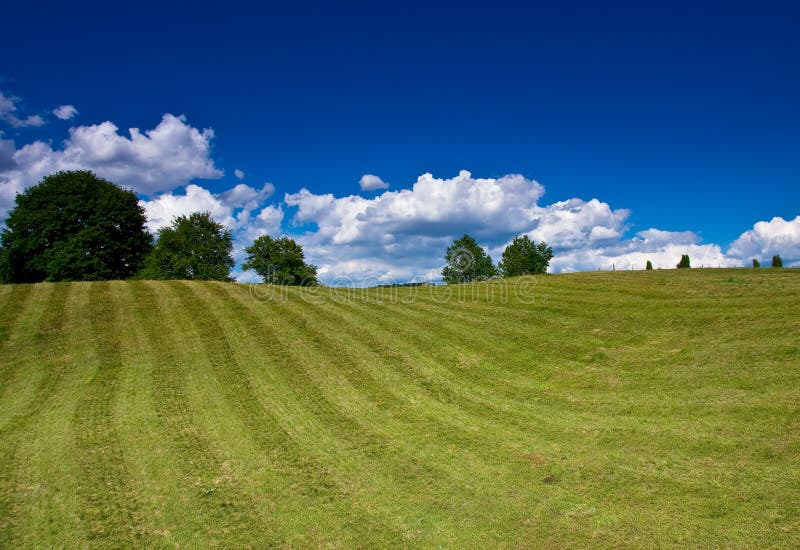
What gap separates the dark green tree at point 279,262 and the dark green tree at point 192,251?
6.49 metres

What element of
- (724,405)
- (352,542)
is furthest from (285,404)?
(724,405)

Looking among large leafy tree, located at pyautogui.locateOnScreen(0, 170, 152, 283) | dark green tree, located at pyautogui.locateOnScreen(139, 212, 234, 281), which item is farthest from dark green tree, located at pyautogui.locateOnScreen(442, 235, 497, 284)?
large leafy tree, located at pyautogui.locateOnScreen(0, 170, 152, 283)

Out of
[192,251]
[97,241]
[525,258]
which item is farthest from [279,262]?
[525,258]

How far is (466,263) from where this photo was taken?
86.2 meters

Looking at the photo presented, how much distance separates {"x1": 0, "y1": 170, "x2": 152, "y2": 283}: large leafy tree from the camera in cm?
5044

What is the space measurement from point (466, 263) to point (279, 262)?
113 feet

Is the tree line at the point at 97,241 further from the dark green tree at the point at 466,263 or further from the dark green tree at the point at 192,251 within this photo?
the dark green tree at the point at 466,263

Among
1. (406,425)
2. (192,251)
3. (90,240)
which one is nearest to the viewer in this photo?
(406,425)

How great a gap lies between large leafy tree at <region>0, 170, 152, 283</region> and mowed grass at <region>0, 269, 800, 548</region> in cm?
2974


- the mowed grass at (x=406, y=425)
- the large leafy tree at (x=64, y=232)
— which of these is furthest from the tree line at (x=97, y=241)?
the mowed grass at (x=406, y=425)

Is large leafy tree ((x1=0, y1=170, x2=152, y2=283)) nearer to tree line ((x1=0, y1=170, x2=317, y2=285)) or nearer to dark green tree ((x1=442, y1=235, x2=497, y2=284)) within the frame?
tree line ((x1=0, y1=170, x2=317, y2=285))

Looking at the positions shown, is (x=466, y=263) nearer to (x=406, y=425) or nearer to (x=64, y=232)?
(x=64, y=232)

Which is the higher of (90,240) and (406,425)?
(90,240)

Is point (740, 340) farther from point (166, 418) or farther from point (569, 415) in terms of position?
point (166, 418)
